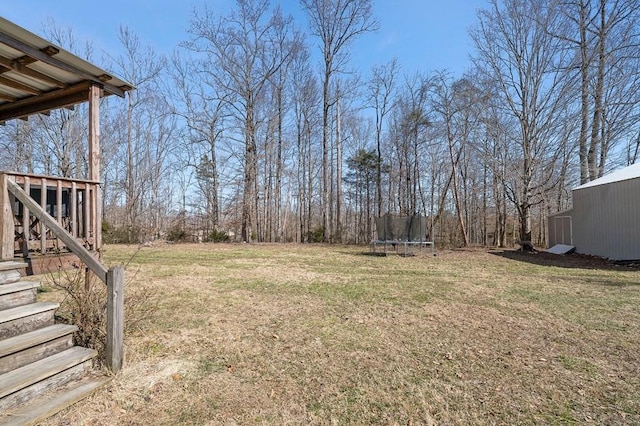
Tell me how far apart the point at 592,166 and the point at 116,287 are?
17.3 metres

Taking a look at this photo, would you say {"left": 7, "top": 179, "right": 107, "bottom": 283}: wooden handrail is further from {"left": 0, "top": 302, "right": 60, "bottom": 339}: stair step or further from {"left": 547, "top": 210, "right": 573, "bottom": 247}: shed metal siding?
{"left": 547, "top": 210, "right": 573, "bottom": 247}: shed metal siding

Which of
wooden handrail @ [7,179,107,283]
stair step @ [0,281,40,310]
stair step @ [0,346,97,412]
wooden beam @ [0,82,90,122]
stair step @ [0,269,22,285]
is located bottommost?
stair step @ [0,346,97,412]

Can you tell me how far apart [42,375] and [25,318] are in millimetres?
580

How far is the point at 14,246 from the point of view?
11.2ft

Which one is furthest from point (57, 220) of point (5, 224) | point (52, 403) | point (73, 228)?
point (52, 403)

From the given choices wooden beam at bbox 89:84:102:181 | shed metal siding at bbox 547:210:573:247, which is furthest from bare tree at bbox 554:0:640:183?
wooden beam at bbox 89:84:102:181

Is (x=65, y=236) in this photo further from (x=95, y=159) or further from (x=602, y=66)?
(x=602, y=66)

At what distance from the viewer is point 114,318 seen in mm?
2557

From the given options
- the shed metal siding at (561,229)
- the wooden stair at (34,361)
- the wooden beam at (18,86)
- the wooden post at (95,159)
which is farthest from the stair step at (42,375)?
the shed metal siding at (561,229)

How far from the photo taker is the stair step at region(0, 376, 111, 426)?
1.95 meters

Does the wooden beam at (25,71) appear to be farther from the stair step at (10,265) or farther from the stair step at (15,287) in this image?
the stair step at (15,287)

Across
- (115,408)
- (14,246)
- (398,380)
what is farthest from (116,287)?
(398,380)

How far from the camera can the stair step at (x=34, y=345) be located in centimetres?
221

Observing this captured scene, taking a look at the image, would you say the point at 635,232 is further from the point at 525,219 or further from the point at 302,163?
the point at 302,163
